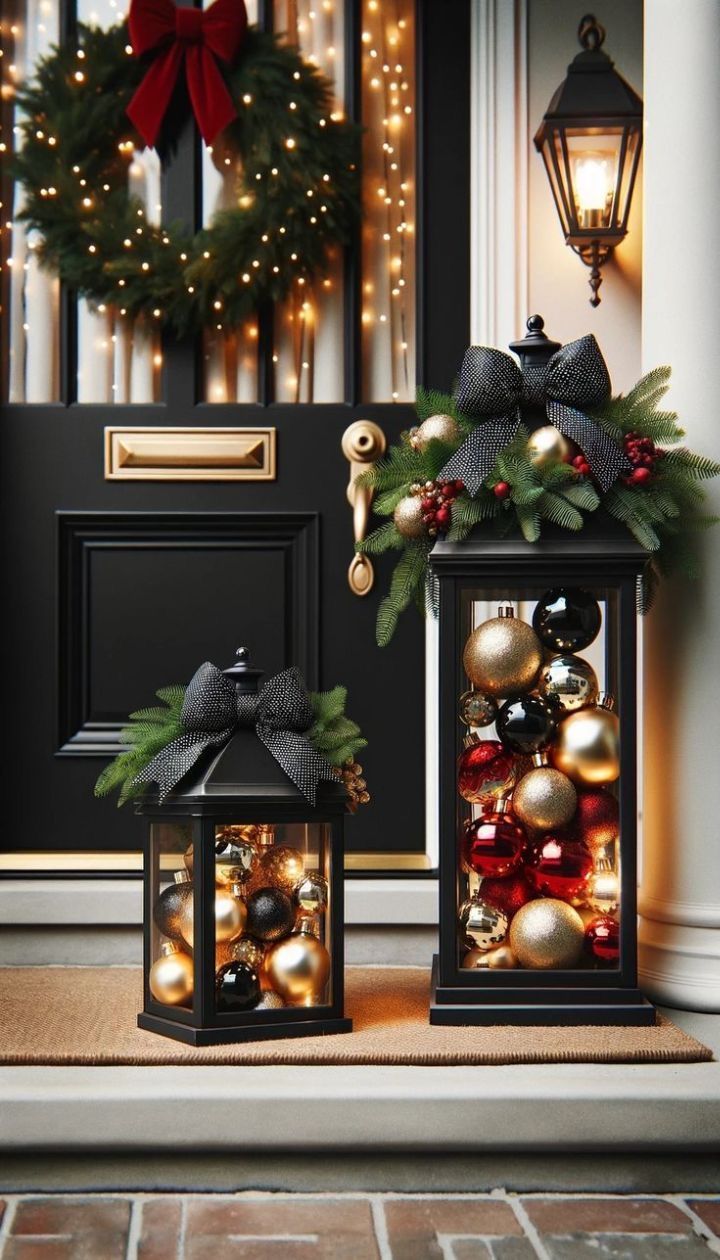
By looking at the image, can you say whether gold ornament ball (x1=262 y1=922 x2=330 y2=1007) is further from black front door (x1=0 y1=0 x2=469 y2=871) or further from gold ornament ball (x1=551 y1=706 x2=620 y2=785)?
black front door (x1=0 y1=0 x2=469 y2=871)

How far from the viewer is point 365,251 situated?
2.80 m

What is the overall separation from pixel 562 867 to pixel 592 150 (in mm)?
1494

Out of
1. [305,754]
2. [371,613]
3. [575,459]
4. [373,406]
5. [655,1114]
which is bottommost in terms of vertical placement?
[655,1114]

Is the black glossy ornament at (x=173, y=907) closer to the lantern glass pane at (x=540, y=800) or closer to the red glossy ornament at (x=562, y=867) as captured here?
the lantern glass pane at (x=540, y=800)

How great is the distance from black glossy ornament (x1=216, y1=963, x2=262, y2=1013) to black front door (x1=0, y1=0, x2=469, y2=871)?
2.75 feet

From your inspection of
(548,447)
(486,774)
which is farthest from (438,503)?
(486,774)

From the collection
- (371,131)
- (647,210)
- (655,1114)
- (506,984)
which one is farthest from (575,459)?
(371,131)

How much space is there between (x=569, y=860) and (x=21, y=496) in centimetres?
146

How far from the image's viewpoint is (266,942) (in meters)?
1.96

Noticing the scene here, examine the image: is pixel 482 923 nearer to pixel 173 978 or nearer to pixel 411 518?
pixel 173 978

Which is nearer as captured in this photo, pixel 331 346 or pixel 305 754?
pixel 305 754

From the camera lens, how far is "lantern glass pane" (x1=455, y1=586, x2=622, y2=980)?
2.01 meters

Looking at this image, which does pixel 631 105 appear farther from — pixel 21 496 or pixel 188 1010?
pixel 188 1010

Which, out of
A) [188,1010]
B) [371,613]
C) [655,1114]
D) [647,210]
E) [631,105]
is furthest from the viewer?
[371,613]
